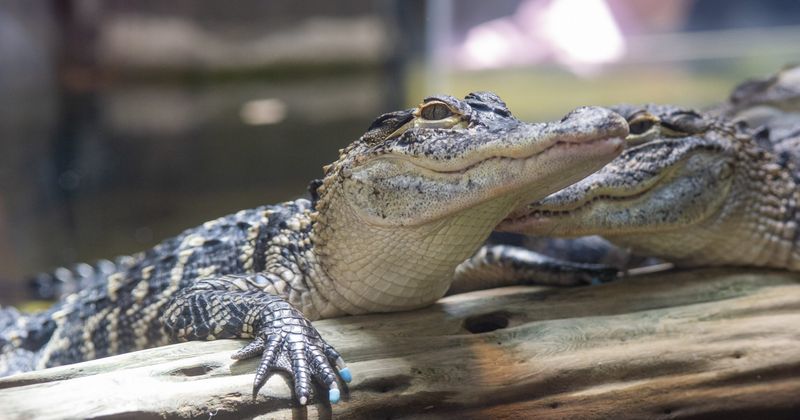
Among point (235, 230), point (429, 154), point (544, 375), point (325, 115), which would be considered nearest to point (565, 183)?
point (429, 154)

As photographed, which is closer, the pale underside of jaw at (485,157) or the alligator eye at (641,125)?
the pale underside of jaw at (485,157)

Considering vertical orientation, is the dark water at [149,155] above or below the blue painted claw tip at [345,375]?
above

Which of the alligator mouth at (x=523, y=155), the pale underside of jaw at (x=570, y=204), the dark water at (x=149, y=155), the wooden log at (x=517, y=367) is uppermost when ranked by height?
the dark water at (x=149, y=155)

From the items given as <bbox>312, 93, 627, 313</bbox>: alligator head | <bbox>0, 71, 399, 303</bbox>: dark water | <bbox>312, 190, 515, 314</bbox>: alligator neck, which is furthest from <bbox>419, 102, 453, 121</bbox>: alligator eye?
<bbox>0, 71, 399, 303</bbox>: dark water

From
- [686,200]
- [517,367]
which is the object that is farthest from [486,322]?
[686,200]

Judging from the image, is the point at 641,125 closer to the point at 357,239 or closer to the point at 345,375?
the point at 357,239

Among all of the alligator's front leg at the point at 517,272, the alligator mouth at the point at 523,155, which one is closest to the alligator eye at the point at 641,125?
the alligator's front leg at the point at 517,272

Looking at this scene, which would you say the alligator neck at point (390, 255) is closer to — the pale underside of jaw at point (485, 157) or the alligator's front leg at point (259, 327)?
the pale underside of jaw at point (485, 157)
